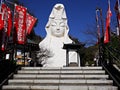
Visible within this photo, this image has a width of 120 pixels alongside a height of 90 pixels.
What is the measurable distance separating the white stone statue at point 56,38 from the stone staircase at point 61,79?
34.9 feet

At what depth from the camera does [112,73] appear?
907 cm

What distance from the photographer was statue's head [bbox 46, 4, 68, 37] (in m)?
22.1

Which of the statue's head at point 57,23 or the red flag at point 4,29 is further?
the statue's head at point 57,23

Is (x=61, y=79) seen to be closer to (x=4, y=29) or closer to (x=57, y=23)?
(x=4, y=29)

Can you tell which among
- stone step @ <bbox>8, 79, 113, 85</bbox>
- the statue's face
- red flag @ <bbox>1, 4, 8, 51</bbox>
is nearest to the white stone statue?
the statue's face

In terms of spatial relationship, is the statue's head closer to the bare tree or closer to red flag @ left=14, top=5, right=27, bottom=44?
the bare tree

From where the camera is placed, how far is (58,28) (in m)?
22.1

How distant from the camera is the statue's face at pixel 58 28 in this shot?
72.4 feet

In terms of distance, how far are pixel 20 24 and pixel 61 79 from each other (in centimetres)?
499

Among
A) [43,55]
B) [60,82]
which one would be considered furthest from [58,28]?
[60,82]

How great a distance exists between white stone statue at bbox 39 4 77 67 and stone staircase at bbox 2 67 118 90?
34.9ft

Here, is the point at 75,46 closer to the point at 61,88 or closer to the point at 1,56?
the point at 1,56

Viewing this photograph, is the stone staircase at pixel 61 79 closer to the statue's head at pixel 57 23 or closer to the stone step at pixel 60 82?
the stone step at pixel 60 82

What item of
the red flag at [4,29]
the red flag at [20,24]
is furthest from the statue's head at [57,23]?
the red flag at [4,29]
